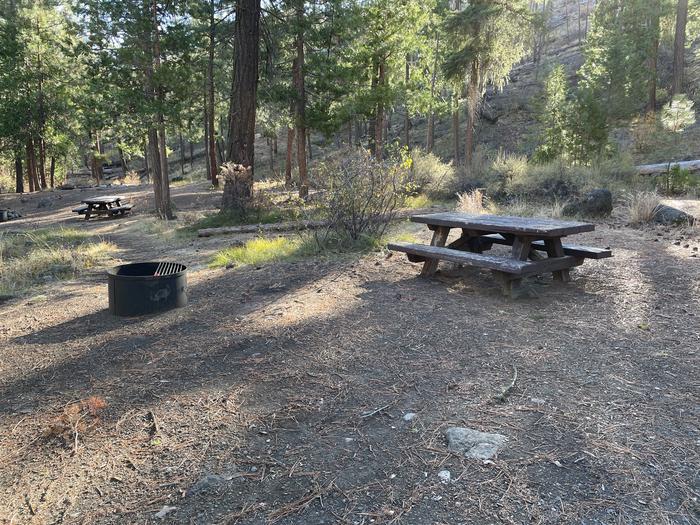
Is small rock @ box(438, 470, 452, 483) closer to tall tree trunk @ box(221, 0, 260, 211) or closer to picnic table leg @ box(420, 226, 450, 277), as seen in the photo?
picnic table leg @ box(420, 226, 450, 277)

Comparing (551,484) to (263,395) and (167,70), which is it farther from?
(167,70)

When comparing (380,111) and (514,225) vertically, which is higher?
(380,111)

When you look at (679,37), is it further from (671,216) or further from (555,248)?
(555,248)

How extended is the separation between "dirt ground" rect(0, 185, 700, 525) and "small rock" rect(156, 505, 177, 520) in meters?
0.02

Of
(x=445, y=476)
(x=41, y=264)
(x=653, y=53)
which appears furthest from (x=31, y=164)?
(x=653, y=53)

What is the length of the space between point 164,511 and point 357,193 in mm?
5302

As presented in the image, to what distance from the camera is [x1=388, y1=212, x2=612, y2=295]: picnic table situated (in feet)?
15.4

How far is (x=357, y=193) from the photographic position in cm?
692

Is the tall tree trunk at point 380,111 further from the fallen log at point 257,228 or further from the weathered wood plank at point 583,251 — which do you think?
the weathered wood plank at point 583,251

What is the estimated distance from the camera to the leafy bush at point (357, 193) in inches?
272

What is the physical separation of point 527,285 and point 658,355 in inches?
73.5

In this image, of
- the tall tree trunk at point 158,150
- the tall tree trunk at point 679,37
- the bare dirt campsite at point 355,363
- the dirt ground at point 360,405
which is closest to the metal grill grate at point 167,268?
the bare dirt campsite at point 355,363

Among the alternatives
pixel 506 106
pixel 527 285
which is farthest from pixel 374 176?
pixel 506 106

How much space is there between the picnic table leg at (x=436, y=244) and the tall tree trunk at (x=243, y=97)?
252 inches
